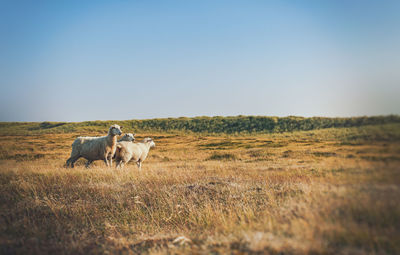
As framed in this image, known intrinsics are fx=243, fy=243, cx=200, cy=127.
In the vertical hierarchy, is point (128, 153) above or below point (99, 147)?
below

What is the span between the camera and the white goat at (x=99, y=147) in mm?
15508

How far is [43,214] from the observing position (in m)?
6.45

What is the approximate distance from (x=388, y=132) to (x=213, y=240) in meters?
2.45

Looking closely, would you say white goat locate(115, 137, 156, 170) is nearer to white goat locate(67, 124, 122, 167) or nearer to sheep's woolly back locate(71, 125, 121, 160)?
white goat locate(67, 124, 122, 167)

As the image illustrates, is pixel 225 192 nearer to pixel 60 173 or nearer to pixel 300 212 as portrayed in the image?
pixel 300 212

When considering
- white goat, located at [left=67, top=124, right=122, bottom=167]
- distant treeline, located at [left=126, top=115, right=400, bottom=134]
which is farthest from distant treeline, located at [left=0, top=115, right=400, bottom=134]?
white goat, located at [left=67, top=124, right=122, bottom=167]

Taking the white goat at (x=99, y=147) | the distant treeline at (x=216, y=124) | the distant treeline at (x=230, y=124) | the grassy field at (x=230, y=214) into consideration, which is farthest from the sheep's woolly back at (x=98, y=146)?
the distant treeline at (x=230, y=124)

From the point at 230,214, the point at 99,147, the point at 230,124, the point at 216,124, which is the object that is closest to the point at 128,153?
the point at 99,147

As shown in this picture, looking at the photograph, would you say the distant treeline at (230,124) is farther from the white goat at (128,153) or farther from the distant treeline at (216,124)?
the white goat at (128,153)

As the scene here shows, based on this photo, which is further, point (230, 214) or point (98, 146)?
point (98, 146)

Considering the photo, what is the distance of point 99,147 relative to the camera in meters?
15.8

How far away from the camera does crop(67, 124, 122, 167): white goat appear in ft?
50.9

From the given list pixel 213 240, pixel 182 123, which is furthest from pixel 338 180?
pixel 182 123

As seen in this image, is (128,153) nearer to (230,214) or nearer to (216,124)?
(230,214)
